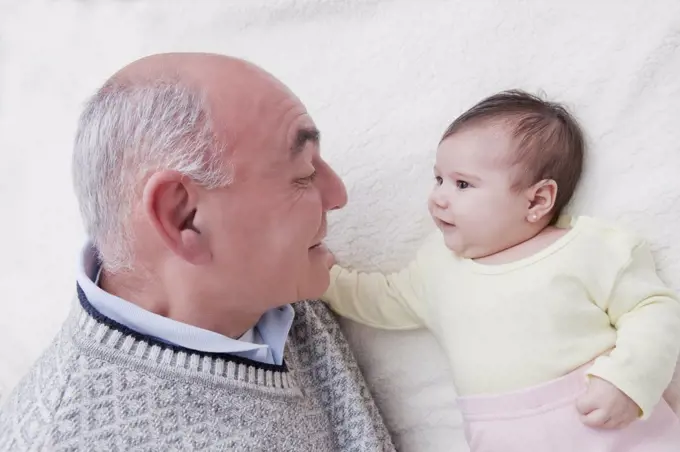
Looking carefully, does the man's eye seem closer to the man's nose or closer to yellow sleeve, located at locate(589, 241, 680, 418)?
the man's nose

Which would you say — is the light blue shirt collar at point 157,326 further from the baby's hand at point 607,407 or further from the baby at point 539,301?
the baby's hand at point 607,407

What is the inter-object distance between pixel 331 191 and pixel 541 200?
1.01 feet

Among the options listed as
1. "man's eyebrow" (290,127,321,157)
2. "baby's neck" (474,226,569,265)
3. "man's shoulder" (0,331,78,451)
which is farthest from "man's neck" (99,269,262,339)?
"baby's neck" (474,226,569,265)

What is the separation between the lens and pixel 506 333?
1.03 m

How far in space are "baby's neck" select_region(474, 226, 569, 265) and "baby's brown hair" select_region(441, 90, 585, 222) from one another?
3 cm

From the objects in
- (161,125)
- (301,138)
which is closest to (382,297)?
(301,138)

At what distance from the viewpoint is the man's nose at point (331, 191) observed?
1.06 meters

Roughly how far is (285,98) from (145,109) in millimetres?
190

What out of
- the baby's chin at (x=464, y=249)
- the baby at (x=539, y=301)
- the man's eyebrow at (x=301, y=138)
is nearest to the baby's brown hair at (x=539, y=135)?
the baby at (x=539, y=301)

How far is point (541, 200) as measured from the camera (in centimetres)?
106

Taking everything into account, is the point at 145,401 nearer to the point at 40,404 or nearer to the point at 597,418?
the point at 40,404

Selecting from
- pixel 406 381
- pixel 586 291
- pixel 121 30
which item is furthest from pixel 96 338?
pixel 121 30

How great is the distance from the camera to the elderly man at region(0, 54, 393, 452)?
936 mm

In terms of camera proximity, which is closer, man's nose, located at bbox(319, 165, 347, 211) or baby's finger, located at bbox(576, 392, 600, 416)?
baby's finger, located at bbox(576, 392, 600, 416)
